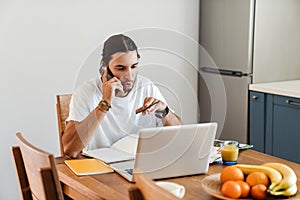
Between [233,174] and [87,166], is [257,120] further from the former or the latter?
[233,174]

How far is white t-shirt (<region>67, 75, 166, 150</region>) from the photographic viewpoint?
246 cm

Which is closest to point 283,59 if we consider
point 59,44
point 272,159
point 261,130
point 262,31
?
point 262,31

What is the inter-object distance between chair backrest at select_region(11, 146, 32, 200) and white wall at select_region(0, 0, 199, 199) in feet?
4.97

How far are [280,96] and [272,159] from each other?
4.71 ft

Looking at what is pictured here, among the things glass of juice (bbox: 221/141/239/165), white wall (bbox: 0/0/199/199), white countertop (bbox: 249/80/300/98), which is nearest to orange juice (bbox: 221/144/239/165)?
glass of juice (bbox: 221/141/239/165)

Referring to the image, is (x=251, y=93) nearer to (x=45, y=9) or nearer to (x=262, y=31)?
(x=262, y=31)

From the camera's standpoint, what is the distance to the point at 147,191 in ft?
4.26

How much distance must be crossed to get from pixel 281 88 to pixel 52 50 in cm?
156

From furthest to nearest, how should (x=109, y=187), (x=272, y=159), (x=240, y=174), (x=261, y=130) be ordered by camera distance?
(x=261, y=130) < (x=272, y=159) < (x=109, y=187) < (x=240, y=174)

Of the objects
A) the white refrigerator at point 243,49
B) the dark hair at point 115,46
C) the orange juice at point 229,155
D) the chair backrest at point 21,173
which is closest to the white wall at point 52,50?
the white refrigerator at point 243,49

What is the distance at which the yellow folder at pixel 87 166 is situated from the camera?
80.3 inches

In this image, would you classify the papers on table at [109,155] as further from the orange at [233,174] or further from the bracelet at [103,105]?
the orange at [233,174]

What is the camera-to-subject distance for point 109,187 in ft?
6.11

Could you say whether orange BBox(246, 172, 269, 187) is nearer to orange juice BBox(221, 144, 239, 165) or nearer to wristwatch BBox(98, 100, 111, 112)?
orange juice BBox(221, 144, 239, 165)
